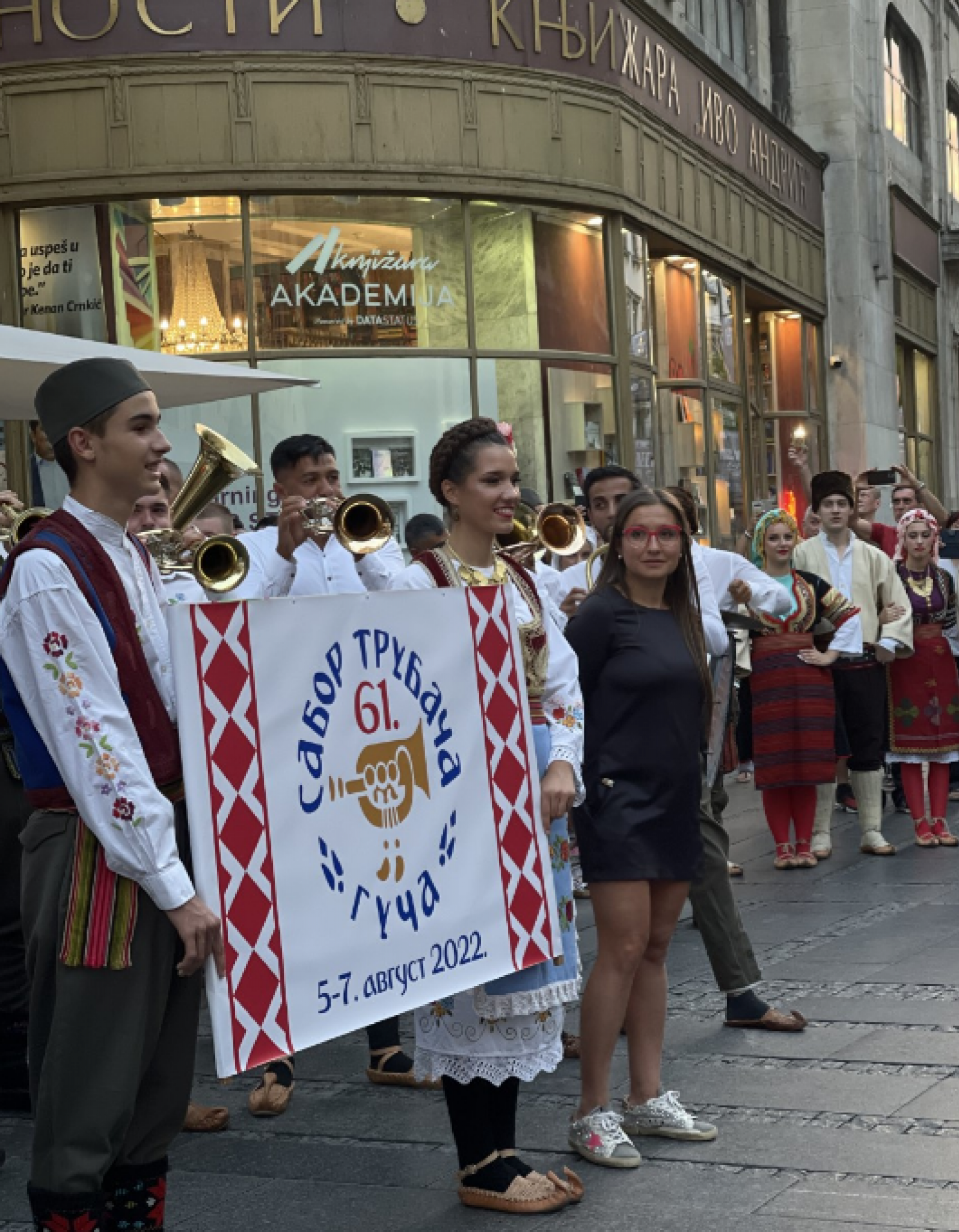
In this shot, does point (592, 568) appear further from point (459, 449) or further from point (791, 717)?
point (459, 449)

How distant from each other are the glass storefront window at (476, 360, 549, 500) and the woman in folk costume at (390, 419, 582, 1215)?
11318mm

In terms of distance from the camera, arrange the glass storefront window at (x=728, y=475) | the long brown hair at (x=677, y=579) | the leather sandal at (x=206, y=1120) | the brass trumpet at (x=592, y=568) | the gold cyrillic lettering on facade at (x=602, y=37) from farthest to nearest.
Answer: the glass storefront window at (x=728, y=475), the gold cyrillic lettering on facade at (x=602, y=37), the brass trumpet at (x=592, y=568), the leather sandal at (x=206, y=1120), the long brown hair at (x=677, y=579)

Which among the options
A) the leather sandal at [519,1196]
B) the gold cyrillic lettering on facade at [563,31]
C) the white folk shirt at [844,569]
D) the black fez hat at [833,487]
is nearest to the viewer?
the leather sandal at [519,1196]

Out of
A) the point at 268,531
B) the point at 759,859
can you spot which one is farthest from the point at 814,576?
the point at 268,531

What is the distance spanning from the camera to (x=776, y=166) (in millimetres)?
23688

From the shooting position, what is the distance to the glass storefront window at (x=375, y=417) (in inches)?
608

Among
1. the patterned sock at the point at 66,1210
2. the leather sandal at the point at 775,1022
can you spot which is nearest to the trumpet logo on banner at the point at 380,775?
the patterned sock at the point at 66,1210

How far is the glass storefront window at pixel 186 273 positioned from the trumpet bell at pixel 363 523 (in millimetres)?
9941

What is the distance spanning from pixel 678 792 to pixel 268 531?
226 centimetres

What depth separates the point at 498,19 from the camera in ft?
53.1

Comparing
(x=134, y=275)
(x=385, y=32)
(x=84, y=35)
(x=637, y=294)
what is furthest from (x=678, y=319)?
(x=84, y=35)

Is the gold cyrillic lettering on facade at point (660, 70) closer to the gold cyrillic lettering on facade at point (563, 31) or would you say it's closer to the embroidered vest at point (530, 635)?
the gold cyrillic lettering on facade at point (563, 31)

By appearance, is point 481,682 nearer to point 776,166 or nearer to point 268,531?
point 268,531

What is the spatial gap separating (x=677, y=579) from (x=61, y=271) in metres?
10.9
